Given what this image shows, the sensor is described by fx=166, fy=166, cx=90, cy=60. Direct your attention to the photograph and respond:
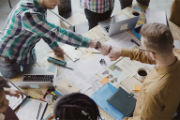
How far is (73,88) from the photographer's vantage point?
138 centimetres

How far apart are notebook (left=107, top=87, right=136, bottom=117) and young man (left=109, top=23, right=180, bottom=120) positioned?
0.12 meters

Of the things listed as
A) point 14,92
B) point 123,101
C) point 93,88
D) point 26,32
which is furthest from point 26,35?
point 123,101

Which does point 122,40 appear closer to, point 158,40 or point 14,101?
point 158,40

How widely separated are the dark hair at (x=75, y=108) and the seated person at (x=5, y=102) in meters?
0.48

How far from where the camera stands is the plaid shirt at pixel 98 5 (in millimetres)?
1818

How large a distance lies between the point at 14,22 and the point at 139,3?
1633 millimetres

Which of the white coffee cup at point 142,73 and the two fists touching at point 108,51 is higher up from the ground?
the two fists touching at point 108,51

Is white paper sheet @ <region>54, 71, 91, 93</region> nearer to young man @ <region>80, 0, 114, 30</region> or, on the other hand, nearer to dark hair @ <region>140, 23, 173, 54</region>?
dark hair @ <region>140, 23, 173, 54</region>

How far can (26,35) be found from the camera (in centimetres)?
138

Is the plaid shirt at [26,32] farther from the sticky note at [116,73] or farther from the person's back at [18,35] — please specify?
the sticky note at [116,73]

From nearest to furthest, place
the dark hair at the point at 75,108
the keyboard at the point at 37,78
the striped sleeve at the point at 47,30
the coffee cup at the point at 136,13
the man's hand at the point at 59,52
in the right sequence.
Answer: the dark hair at the point at 75,108 < the striped sleeve at the point at 47,30 < the keyboard at the point at 37,78 < the man's hand at the point at 59,52 < the coffee cup at the point at 136,13

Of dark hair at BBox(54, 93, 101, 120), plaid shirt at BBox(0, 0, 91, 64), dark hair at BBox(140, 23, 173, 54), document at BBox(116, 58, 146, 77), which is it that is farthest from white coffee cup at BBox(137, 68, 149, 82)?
dark hair at BBox(54, 93, 101, 120)

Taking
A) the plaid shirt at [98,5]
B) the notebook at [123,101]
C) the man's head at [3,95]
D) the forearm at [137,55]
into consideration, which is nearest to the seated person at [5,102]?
the man's head at [3,95]

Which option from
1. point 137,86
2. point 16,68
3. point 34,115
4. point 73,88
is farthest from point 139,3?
point 34,115
